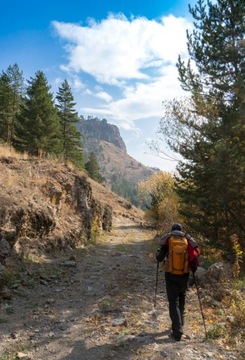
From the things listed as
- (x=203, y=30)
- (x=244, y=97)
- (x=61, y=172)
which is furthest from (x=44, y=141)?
(x=244, y=97)

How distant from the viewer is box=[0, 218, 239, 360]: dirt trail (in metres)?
5.52

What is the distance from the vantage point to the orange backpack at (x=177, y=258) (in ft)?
20.6

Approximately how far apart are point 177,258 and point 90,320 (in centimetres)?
263

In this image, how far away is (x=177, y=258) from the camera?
20.7 ft

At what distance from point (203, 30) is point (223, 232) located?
907 centimetres

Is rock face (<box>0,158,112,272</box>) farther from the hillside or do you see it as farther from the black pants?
the black pants

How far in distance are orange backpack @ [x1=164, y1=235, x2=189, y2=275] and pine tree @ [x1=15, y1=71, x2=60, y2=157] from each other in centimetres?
2509

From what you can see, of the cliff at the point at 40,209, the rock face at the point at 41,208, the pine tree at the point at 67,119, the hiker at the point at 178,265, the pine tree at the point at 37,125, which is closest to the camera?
the hiker at the point at 178,265

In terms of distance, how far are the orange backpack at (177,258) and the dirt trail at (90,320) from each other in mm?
1376

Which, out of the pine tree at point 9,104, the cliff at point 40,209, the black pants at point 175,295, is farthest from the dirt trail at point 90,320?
the pine tree at point 9,104

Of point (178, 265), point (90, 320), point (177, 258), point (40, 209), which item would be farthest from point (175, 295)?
point (40, 209)

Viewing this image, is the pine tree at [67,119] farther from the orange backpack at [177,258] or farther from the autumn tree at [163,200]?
the orange backpack at [177,258]

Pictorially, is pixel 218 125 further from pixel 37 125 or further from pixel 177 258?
pixel 37 125

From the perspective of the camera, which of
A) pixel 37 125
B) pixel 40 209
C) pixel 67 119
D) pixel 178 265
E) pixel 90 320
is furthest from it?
pixel 67 119
